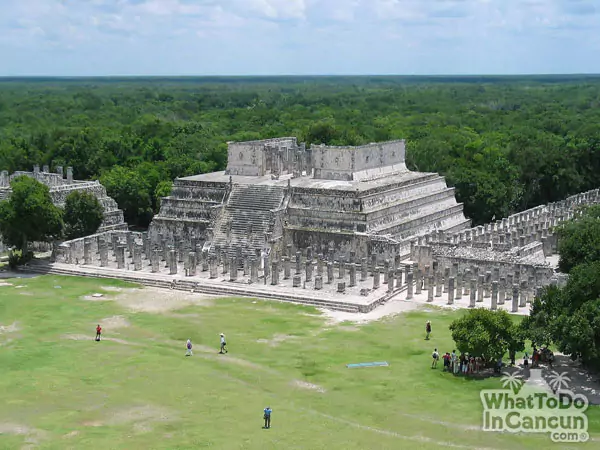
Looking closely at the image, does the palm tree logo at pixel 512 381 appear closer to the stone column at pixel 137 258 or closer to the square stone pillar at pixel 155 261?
the square stone pillar at pixel 155 261

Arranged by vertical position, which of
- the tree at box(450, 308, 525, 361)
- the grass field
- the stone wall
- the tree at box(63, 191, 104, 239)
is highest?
the stone wall

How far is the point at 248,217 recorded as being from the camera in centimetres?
4900

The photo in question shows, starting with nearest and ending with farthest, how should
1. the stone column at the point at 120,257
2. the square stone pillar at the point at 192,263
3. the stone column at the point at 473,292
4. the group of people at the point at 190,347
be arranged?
the group of people at the point at 190,347
the stone column at the point at 473,292
the square stone pillar at the point at 192,263
the stone column at the point at 120,257

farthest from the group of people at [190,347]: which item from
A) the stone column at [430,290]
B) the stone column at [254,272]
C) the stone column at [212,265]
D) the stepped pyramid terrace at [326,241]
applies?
the stone column at [430,290]

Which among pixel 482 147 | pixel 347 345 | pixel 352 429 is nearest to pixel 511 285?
pixel 347 345

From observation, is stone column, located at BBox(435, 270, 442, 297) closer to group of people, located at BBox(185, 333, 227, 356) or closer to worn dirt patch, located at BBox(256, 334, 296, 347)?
worn dirt patch, located at BBox(256, 334, 296, 347)

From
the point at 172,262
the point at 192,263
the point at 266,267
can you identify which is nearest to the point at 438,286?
the point at 266,267

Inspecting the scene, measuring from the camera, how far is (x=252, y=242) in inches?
1874

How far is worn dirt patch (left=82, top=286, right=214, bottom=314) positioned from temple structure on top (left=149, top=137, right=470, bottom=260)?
16.2 feet

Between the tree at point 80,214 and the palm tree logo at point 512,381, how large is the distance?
29.5 metres

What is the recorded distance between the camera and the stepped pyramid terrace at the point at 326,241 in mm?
41531

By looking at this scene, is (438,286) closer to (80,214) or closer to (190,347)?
(190,347)

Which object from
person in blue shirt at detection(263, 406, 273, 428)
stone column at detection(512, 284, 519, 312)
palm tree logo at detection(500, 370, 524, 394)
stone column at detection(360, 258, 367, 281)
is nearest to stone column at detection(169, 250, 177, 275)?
stone column at detection(360, 258, 367, 281)

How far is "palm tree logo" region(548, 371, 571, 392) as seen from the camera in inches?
1103
